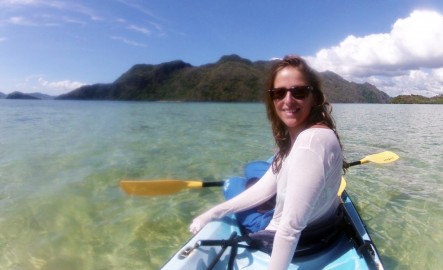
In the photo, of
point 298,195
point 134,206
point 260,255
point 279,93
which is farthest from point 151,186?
point 298,195

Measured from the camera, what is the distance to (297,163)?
1.76 metres

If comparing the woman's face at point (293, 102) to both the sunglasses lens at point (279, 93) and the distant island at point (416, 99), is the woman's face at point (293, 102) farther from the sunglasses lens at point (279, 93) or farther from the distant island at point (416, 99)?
the distant island at point (416, 99)

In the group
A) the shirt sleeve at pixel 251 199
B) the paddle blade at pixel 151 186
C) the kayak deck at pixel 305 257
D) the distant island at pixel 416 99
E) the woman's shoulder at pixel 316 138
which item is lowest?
the distant island at pixel 416 99

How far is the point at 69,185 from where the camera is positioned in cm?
719

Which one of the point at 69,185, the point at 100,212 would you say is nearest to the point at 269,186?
the point at 100,212

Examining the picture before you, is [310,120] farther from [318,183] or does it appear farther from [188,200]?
[188,200]

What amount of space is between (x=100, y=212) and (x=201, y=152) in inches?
233


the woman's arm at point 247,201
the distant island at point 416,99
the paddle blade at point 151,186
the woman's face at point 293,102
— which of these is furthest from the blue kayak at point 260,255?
the distant island at point 416,99

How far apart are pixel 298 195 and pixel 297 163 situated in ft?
0.60

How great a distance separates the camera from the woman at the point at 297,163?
176 cm

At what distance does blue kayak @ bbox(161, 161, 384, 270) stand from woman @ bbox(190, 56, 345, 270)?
30 cm

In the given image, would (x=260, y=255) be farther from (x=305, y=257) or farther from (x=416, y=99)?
(x=416, y=99)

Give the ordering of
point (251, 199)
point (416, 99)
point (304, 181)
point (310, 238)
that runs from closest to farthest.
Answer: point (304, 181)
point (310, 238)
point (251, 199)
point (416, 99)

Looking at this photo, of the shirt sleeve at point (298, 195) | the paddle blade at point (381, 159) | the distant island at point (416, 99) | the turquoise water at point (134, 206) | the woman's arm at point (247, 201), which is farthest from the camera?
the distant island at point (416, 99)
